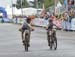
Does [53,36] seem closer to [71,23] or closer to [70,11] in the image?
[71,23]

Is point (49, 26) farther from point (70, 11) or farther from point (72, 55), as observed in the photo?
point (70, 11)

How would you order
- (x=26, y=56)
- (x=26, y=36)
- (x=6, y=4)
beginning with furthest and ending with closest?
1. (x=6, y=4)
2. (x=26, y=36)
3. (x=26, y=56)

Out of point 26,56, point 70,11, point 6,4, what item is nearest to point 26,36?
point 26,56

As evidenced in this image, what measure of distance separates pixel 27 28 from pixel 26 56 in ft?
10.4

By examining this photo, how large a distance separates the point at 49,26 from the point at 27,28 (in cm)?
133

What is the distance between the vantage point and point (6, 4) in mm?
114812

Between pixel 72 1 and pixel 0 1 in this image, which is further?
pixel 0 1

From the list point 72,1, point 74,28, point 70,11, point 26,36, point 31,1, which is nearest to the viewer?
point 26,36

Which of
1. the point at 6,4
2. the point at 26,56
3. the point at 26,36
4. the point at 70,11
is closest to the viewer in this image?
the point at 26,56

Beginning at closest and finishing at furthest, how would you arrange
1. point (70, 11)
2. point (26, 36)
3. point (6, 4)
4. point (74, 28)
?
point (26, 36)
point (74, 28)
point (70, 11)
point (6, 4)

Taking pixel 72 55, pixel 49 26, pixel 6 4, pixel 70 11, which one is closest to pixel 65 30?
pixel 70 11

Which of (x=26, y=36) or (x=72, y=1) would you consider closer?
(x=26, y=36)

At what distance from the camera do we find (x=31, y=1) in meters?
147

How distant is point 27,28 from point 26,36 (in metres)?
0.39
